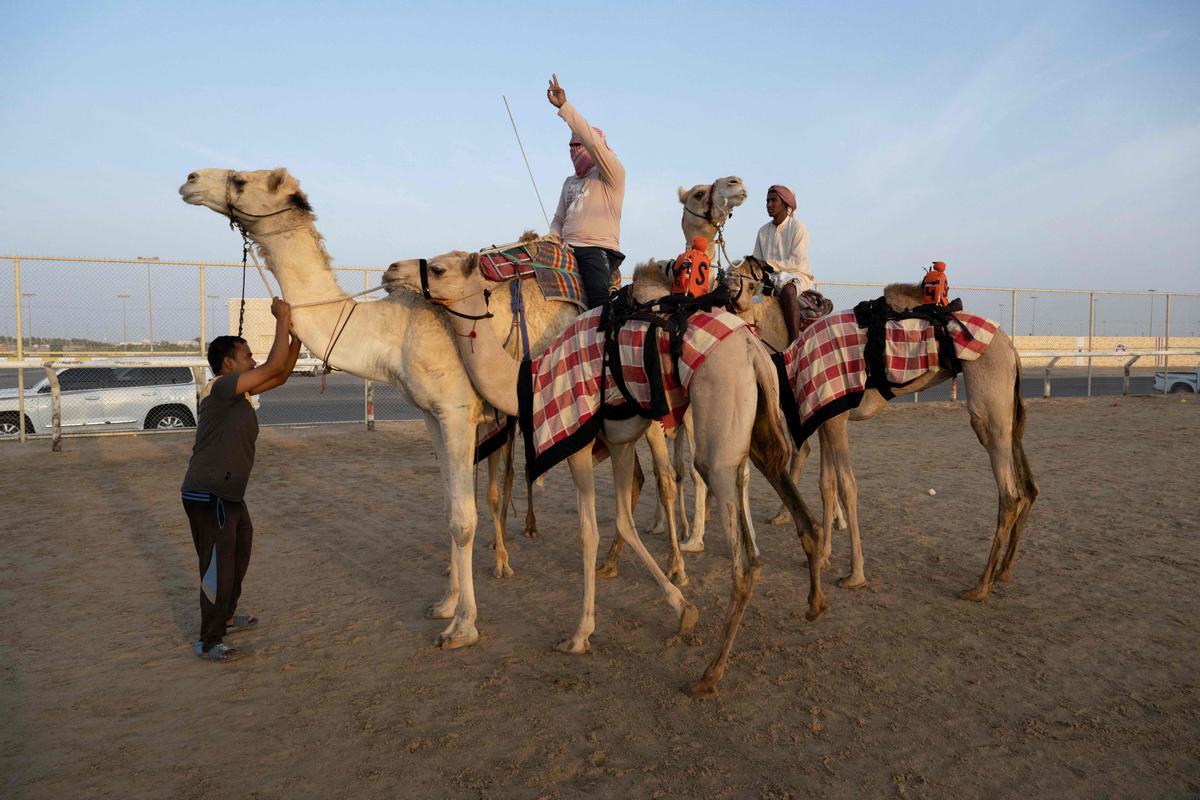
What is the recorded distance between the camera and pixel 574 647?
15.4ft

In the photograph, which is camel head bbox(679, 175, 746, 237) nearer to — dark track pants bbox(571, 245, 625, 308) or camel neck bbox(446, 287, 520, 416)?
dark track pants bbox(571, 245, 625, 308)

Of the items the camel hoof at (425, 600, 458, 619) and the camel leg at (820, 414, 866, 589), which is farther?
the camel leg at (820, 414, 866, 589)

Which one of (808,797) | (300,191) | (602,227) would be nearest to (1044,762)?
(808,797)

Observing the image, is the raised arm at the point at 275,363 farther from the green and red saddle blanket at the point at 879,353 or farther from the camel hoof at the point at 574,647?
the green and red saddle blanket at the point at 879,353

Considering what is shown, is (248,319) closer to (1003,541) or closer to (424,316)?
(424,316)

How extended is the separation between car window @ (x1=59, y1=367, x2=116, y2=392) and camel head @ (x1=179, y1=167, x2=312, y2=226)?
11.1m

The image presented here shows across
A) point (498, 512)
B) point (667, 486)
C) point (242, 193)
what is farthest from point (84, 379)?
point (667, 486)

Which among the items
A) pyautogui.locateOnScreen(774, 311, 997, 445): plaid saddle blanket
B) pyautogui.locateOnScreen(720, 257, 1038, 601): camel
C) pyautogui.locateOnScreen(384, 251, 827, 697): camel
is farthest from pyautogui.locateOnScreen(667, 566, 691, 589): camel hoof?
pyautogui.locateOnScreen(774, 311, 997, 445): plaid saddle blanket

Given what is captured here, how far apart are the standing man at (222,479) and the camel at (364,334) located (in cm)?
30

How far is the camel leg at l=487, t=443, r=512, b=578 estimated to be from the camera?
20.8 feet

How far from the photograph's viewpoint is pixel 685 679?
429cm

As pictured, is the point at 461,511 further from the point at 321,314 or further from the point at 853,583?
the point at 853,583

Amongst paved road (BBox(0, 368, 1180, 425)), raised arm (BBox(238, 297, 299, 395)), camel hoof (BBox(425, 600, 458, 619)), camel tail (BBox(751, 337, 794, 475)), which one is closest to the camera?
camel tail (BBox(751, 337, 794, 475))

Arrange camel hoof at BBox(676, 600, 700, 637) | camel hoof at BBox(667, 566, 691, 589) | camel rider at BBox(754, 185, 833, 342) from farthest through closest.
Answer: camel rider at BBox(754, 185, 833, 342)
camel hoof at BBox(667, 566, 691, 589)
camel hoof at BBox(676, 600, 700, 637)
